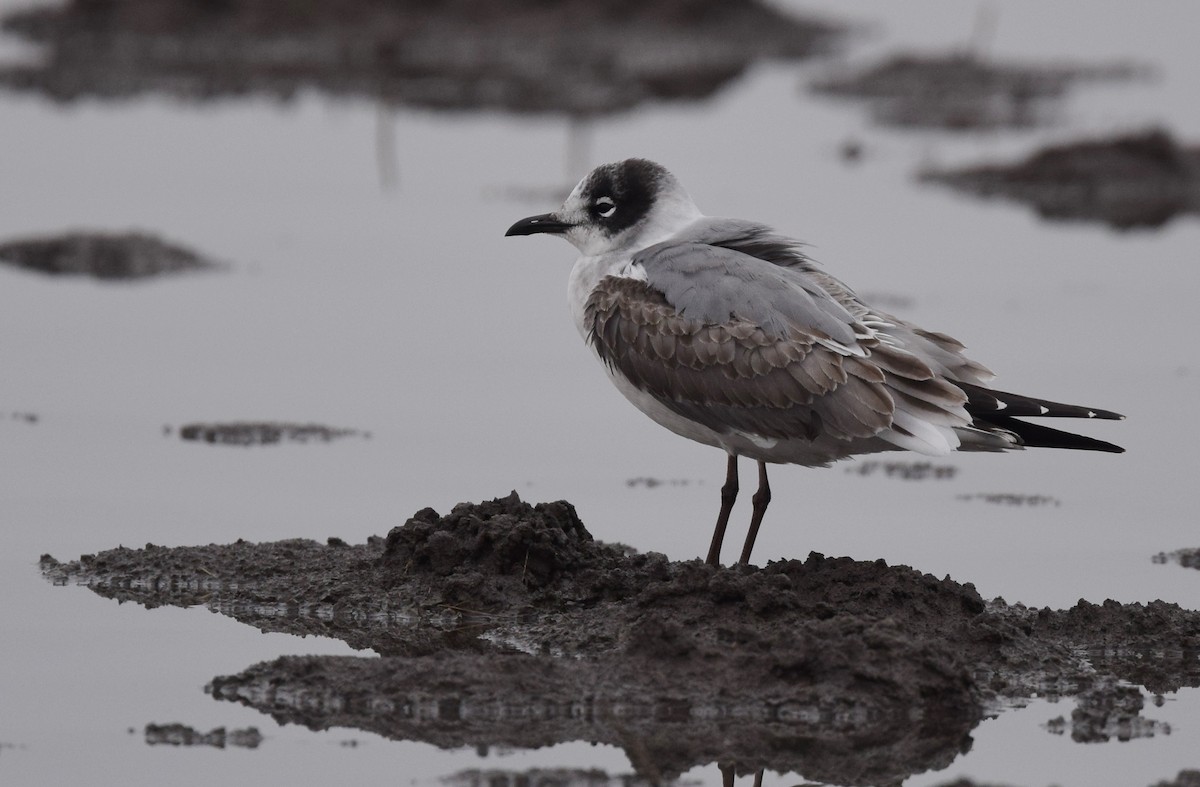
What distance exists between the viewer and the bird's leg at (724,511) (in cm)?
884

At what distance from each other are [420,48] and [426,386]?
18.1 meters

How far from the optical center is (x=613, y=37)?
31.5m

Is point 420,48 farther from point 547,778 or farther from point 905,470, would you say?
point 547,778

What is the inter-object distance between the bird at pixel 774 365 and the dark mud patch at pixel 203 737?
2419 mm

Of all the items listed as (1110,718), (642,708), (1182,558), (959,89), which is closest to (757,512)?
(642,708)

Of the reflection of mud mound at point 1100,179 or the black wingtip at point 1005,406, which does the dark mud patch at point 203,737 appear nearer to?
the black wingtip at point 1005,406

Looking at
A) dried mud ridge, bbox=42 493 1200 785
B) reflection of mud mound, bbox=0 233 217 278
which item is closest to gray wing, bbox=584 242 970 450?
dried mud ridge, bbox=42 493 1200 785

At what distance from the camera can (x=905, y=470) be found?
455 inches

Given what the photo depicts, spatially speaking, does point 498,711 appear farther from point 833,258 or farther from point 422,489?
point 833,258

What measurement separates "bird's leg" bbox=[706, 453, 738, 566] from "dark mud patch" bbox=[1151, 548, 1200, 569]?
7.28 feet

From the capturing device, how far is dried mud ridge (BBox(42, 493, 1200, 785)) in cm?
723

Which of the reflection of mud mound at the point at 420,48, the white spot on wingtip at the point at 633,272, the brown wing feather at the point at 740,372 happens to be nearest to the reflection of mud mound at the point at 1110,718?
the brown wing feather at the point at 740,372

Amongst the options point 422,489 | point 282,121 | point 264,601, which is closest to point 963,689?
point 264,601

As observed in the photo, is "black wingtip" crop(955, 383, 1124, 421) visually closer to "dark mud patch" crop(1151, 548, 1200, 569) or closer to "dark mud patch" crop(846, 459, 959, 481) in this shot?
"dark mud patch" crop(1151, 548, 1200, 569)
